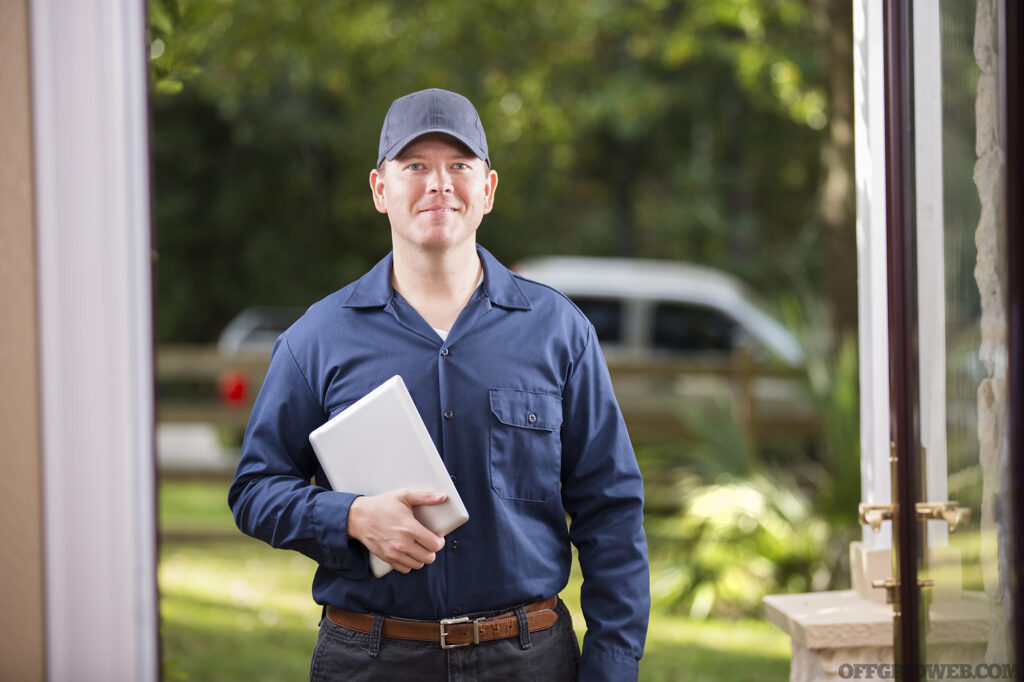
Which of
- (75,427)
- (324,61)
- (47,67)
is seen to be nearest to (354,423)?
(75,427)

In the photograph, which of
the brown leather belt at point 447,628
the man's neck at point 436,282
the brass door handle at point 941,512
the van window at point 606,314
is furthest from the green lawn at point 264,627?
the van window at point 606,314

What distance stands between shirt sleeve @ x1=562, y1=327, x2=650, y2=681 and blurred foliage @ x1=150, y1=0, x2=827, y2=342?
25.8 feet

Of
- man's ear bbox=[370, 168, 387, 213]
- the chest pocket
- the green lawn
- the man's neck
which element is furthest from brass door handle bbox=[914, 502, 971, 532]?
the green lawn

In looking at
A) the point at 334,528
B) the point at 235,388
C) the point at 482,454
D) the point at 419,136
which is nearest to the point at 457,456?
the point at 482,454

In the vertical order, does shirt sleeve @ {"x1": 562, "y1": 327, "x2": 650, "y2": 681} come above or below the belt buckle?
above

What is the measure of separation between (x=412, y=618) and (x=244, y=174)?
43.4 feet

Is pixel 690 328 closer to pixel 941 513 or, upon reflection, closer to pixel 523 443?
pixel 941 513

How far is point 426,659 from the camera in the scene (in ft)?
5.87

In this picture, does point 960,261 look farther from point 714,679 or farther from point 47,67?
point 714,679

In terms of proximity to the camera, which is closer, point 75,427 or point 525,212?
point 75,427

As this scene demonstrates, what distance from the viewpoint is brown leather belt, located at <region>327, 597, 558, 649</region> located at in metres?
1.79

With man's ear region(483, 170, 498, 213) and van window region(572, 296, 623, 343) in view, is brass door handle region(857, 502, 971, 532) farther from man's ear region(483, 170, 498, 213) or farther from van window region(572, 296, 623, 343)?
van window region(572, 296, 623, 343)

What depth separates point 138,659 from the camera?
181cm

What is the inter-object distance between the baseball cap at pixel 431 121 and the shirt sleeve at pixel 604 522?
47 cm
